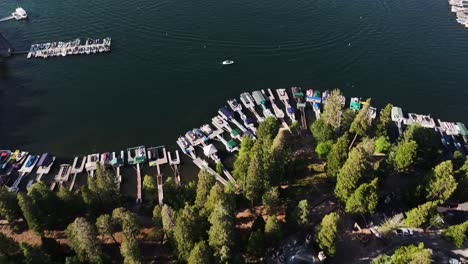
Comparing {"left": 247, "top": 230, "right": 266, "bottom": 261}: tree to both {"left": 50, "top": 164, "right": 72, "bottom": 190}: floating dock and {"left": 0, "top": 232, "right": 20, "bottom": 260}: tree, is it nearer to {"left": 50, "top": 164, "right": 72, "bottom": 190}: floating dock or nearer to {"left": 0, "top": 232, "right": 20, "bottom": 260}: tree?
{"left": 0, "top": 232, "right": 20, "bottom": 260}: tree

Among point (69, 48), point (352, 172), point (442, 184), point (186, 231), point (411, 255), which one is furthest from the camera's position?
point (69, 48)

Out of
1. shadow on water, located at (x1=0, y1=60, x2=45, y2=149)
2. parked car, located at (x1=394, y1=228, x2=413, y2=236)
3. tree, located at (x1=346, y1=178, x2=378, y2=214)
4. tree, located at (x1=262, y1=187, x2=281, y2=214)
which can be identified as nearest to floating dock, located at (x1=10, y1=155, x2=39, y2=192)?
→ shadow on water, located at (x1=0, y1=60, x2=45, y2=149)

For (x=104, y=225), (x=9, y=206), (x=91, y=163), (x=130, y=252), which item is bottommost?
(x=130, y=252)

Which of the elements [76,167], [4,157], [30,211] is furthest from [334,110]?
[4,157]

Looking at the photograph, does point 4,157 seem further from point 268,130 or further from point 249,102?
point 268,130

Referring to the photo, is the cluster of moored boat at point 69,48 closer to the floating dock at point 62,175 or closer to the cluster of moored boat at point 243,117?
the floating dock at point 62,175

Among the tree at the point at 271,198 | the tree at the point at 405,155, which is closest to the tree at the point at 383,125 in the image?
the tree at the point at 405,155
